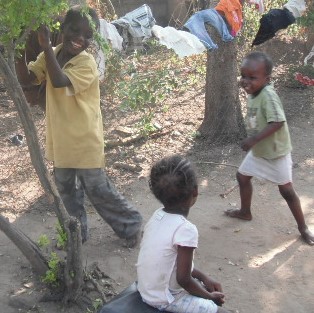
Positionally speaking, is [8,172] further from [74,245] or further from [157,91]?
[74,245]

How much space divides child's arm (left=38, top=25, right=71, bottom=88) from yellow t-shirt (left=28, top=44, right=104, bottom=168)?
94mm

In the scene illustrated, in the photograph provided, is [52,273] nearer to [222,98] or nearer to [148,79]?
[148,79]

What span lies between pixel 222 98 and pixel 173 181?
3509 mm

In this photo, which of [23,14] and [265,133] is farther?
[265,133]

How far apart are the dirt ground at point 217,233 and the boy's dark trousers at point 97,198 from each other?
6.5 inches

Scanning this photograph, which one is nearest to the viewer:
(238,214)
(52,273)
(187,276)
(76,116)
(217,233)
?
(187,276)

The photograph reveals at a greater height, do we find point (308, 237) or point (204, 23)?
point (204, 23)

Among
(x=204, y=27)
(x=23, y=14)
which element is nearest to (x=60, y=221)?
(x=23, y=14)

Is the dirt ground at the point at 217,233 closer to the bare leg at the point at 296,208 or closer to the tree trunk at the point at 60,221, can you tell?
the bare leg at the point at 296,208

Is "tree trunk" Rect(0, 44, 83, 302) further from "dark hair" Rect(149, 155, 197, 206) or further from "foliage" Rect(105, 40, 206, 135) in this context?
"foliage" Rect(105, 40, 206, 135)

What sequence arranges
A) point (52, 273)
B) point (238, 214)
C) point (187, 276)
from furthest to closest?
point (238, 214) < point (52, 273) < point (187, 276)

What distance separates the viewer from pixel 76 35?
338 centimetres

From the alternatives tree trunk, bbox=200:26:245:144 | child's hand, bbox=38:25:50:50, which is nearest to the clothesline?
tree trunk, bbox=200:26:245:144

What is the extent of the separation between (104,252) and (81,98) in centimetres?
108
